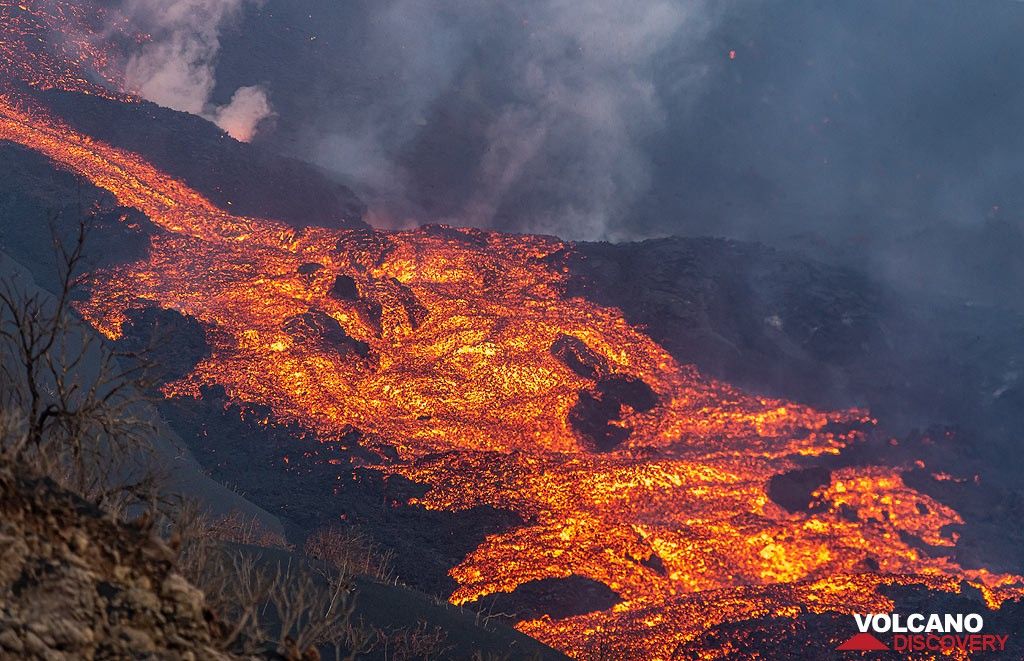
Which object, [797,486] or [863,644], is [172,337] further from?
[863,644]

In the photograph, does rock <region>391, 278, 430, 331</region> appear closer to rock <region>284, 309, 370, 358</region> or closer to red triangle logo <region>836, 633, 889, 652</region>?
rock <region>284, 309, 370, 358</region>

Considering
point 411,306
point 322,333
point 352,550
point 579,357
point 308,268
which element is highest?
point 308,268

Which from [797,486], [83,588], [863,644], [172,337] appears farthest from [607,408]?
[83,588]

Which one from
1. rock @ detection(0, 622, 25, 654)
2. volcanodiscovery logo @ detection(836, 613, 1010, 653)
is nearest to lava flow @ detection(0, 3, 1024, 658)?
volcanodiscovery logo @ detection(836, 613, 1010, 653)

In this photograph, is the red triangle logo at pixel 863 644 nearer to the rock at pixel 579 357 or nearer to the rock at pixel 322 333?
the rock at pixel 579 357

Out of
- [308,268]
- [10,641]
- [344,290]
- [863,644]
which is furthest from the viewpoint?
[308,268]

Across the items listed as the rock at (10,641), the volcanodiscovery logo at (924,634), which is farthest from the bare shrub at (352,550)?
the rock at (10,641)

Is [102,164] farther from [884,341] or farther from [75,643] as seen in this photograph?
[884,341]
